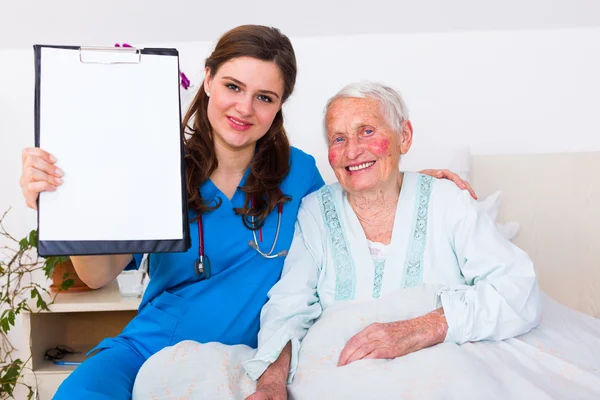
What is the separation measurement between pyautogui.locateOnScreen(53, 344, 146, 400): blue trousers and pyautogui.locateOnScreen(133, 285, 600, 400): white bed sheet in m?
0.06

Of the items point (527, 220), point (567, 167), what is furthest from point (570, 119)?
point (527, 220)

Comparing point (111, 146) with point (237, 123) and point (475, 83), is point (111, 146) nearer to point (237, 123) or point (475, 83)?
point (237, 123)

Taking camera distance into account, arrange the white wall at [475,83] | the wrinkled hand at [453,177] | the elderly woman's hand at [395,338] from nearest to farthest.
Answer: the elderly woman's hand at [395,338] → the wrinkled hand at [453,177] → the white wall at [475,83]

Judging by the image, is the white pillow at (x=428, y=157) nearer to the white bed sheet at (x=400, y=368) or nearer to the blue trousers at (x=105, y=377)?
the white bed sheet at (x=400, y=368)

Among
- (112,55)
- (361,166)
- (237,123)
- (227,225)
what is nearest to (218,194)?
(227,225)

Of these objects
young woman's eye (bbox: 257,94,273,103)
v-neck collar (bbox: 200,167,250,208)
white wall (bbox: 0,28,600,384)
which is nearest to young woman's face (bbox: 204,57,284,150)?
young woman's eye (bbox: 257,94,273,103)

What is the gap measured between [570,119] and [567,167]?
0.23 metres

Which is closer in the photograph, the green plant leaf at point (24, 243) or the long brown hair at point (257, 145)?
the long brown hair at point (257, 145)

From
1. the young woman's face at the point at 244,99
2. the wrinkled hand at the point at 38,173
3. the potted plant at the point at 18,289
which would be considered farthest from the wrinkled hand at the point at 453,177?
the potted plant at the point at 18,289

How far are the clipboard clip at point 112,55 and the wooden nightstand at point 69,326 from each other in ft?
3.65

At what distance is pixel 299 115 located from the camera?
249cm

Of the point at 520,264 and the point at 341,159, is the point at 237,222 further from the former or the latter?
the point at 520,264

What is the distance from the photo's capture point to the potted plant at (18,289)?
225 centimetres

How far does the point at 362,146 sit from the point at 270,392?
2.10 feet
